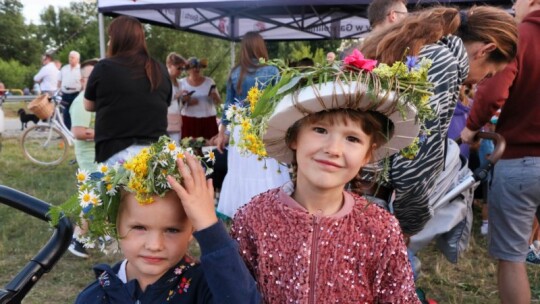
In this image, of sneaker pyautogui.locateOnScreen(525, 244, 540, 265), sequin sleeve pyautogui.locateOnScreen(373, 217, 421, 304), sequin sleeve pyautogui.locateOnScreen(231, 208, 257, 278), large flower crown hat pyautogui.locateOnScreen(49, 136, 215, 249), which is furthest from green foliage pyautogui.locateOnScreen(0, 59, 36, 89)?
sequin sleeve pyautogui.locateOnScreen(373, 217, 421, 304)

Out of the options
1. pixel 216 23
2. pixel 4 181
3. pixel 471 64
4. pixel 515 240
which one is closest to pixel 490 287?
pixel 515 240

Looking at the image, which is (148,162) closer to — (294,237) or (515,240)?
(294,237)

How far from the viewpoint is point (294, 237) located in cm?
162

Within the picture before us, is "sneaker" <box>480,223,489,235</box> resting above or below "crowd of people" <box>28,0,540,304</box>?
below

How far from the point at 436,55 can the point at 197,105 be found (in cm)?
530

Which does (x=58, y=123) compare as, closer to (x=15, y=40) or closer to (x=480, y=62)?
(x=480, y=62)

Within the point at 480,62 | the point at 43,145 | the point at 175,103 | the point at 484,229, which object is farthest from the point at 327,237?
the point at 43,145

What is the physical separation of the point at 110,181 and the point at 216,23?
936cm

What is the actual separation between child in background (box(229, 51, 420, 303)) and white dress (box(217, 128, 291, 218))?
8.81 feet

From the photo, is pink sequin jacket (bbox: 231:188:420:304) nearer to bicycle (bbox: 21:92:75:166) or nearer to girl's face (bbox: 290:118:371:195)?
girl's face (bbox: 290:118:371:195)

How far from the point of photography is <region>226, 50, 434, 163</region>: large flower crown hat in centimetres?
148

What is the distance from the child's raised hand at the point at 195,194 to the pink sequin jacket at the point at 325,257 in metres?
0.27

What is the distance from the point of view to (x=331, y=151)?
5.03 feet

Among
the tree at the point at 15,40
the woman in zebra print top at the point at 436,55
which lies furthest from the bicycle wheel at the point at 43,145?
the tree at the point at 15,40
